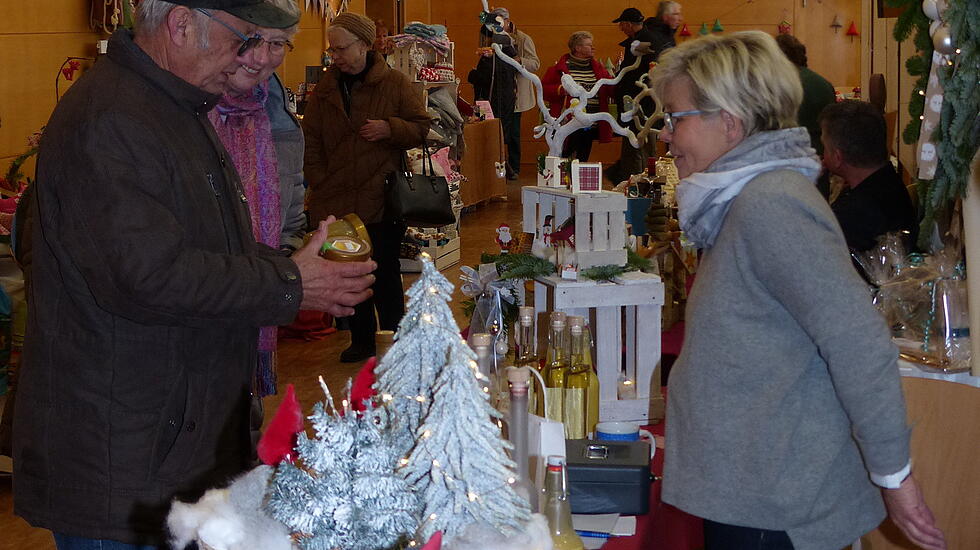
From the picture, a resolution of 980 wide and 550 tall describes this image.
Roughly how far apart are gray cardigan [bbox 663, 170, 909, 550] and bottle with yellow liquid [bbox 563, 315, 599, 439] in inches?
24.6

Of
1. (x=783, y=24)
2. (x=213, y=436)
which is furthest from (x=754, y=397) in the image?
(x=783, y=24)

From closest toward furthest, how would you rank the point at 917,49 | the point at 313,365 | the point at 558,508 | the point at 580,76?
1. the point at 558,508
2. the point at 917,49
3. the point at 313,365
4. the point at 580,76

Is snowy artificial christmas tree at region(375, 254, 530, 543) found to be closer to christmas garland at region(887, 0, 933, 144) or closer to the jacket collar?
the jacket collar

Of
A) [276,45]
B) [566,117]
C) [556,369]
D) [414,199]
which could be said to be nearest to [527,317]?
[556,369]

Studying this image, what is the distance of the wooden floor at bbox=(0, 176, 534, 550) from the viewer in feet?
12.0

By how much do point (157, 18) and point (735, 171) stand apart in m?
1.04

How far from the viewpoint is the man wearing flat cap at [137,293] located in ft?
5.75

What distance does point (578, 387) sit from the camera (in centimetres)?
249

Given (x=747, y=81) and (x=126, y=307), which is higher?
(x=747, y=81)

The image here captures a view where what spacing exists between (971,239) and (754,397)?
4.29 feet

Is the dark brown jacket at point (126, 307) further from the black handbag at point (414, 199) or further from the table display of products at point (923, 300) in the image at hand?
the black handbag at point (414, 199)

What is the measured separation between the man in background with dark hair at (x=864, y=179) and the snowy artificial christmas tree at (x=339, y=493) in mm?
2970

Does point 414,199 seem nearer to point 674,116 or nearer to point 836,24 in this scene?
point 674,116

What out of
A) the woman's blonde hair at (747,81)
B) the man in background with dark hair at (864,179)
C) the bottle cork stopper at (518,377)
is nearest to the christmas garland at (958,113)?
the man in background with dark hair at (864,179)
